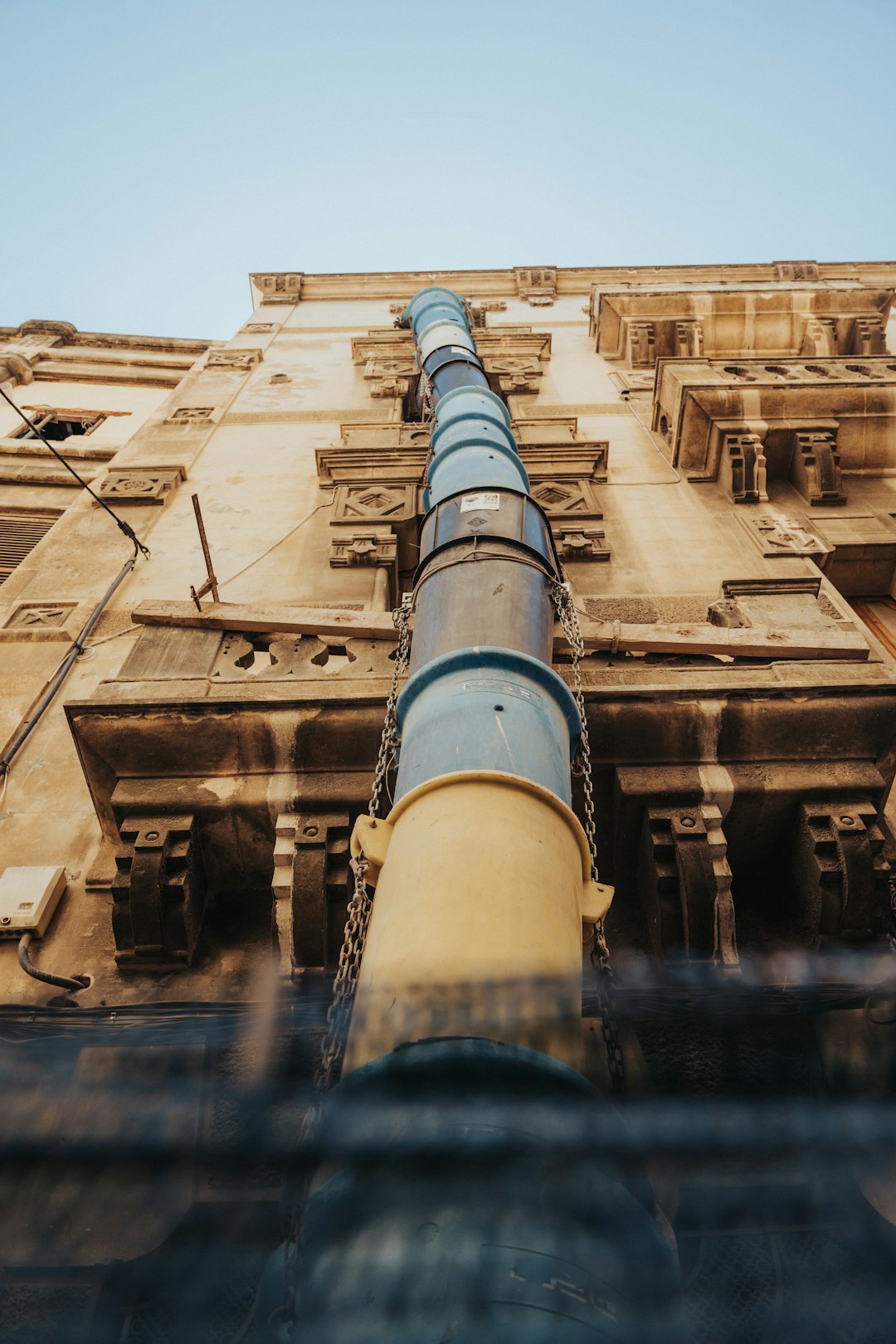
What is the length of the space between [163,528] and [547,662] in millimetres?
6562

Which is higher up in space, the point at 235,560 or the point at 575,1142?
the point at 575,1142

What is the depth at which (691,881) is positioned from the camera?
5422 mm

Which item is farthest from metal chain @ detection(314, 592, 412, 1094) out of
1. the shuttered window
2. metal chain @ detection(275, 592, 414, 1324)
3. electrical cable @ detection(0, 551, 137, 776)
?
the shuttered window

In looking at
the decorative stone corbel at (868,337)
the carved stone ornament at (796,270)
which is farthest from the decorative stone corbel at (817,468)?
the carved stone ornament at (796,270)

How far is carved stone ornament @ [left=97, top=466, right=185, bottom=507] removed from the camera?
35.0ft

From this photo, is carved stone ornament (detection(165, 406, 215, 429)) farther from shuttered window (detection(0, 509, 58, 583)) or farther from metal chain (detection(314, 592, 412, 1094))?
metal chain (detection(314, 592, 412, 1094))

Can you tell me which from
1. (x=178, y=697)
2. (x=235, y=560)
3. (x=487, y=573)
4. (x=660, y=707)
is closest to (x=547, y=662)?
(x=487, y=573)

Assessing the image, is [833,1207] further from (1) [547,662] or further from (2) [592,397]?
(2) [592,397]

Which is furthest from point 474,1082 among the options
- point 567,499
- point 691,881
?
point 567,499

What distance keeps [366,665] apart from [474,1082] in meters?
4.59

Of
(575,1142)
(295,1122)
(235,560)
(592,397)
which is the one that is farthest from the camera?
(592,397)

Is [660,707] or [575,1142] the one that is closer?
[575,1142]

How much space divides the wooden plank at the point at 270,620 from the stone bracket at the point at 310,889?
1.89 metres

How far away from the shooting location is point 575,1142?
95.7 inches
